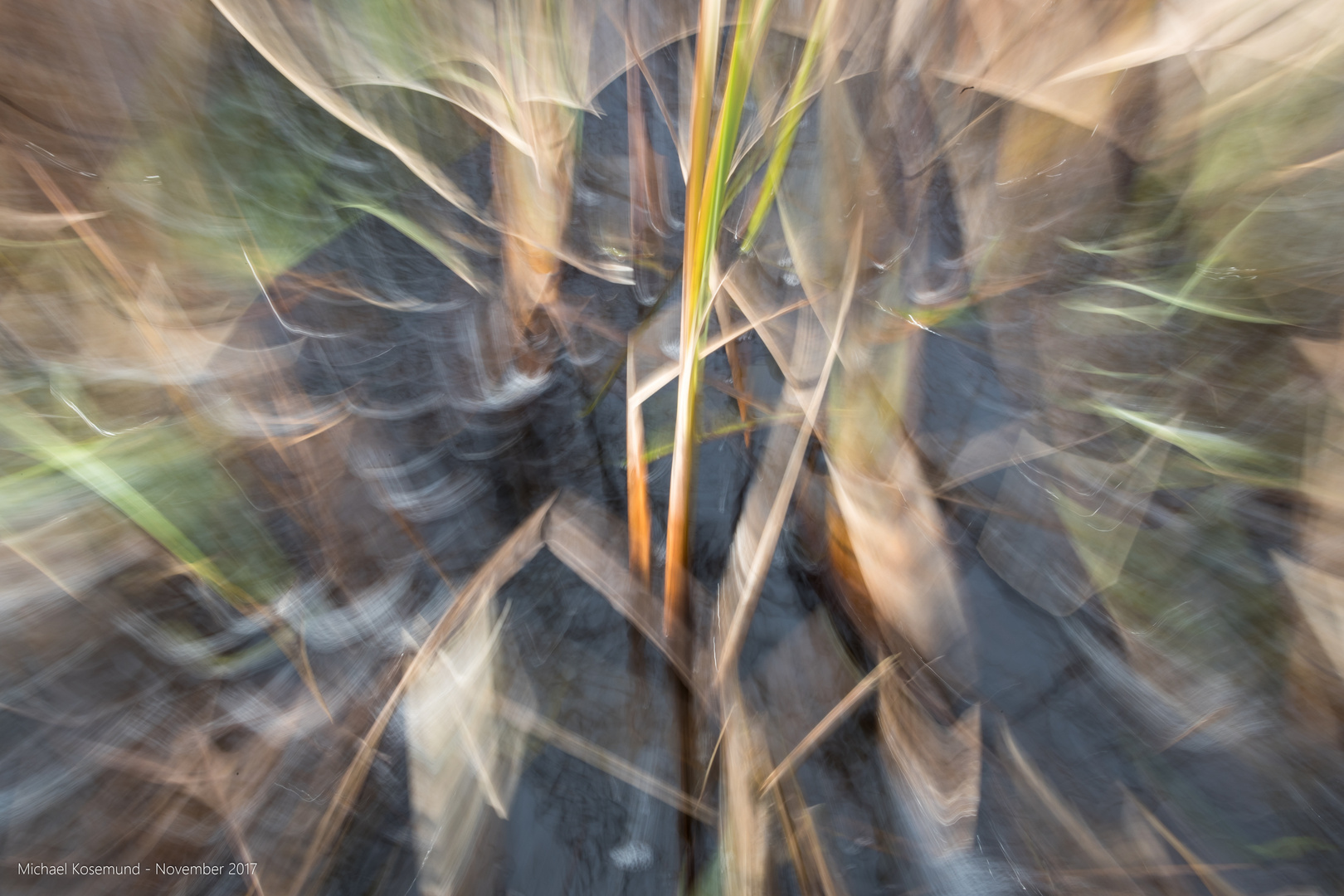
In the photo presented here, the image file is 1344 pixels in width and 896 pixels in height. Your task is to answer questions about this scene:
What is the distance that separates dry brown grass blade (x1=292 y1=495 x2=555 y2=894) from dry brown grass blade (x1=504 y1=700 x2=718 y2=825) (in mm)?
102

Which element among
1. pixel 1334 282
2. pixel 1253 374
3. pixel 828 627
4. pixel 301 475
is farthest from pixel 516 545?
pixel 1334 282

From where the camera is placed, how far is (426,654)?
662 mm

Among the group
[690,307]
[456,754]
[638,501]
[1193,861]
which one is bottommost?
[1193,861]

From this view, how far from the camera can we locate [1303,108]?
831 mm

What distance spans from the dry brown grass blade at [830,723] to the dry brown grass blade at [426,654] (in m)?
0.36

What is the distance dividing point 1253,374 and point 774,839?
83cm

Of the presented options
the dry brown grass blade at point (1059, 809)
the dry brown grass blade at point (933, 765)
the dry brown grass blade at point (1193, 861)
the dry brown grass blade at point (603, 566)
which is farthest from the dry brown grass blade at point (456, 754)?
the dry brown grass blade at point (1193, 861)

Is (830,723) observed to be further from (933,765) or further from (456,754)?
(456,754)

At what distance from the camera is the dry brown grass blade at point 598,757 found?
62 centimetres

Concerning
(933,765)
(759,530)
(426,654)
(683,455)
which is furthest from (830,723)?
(426,654)

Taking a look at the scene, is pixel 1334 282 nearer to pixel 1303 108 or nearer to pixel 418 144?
pixel 1303 108

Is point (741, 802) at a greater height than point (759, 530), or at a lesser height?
lesser

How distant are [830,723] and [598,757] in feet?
0.79

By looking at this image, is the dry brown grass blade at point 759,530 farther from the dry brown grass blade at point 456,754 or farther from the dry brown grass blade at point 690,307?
→ the dry brown grass blade at point 456,754
